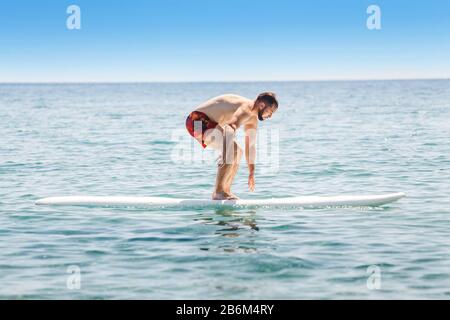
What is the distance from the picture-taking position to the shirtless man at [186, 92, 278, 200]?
11797 mm

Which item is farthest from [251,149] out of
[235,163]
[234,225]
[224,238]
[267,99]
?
[224,238]

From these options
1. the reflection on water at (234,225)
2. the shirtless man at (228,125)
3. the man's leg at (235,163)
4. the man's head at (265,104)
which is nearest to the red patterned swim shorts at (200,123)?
the shirtless man at (228,125)

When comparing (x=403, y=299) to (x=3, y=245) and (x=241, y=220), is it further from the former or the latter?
(x=3, y=245)

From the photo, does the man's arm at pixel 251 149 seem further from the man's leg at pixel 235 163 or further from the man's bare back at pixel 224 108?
the man's leg at pixel 235 163

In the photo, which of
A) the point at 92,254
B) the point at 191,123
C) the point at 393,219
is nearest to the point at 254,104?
the point at 191,123

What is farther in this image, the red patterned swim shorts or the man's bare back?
the red patterned swim shorts

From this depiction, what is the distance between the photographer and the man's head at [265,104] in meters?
11.6

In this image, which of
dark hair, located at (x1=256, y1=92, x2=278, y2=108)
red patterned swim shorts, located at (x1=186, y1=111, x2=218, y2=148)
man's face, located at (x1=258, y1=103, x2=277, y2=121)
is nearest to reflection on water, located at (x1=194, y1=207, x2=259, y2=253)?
red patterned swim shorts, located at (x1=186, y1=111, x2=218, y2=148)

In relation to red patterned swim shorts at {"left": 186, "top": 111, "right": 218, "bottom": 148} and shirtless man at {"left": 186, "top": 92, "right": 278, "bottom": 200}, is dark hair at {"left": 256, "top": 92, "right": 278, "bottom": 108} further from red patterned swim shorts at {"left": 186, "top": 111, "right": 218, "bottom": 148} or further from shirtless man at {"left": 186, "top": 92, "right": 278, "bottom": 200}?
red patterned swim shorts at {"left": 186, "top": 111, "right": 218, "bottom": 148}

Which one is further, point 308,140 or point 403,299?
point 308,140

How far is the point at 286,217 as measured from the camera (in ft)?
39.4

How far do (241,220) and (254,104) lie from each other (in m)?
1.94

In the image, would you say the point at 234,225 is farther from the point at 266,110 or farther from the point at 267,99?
the point at 267,99

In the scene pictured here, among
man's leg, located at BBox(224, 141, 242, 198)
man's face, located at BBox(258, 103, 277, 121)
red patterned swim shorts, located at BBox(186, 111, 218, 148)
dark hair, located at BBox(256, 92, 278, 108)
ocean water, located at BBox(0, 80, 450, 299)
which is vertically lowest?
ocean water, located at BBox(0, 80, 450, 299)
